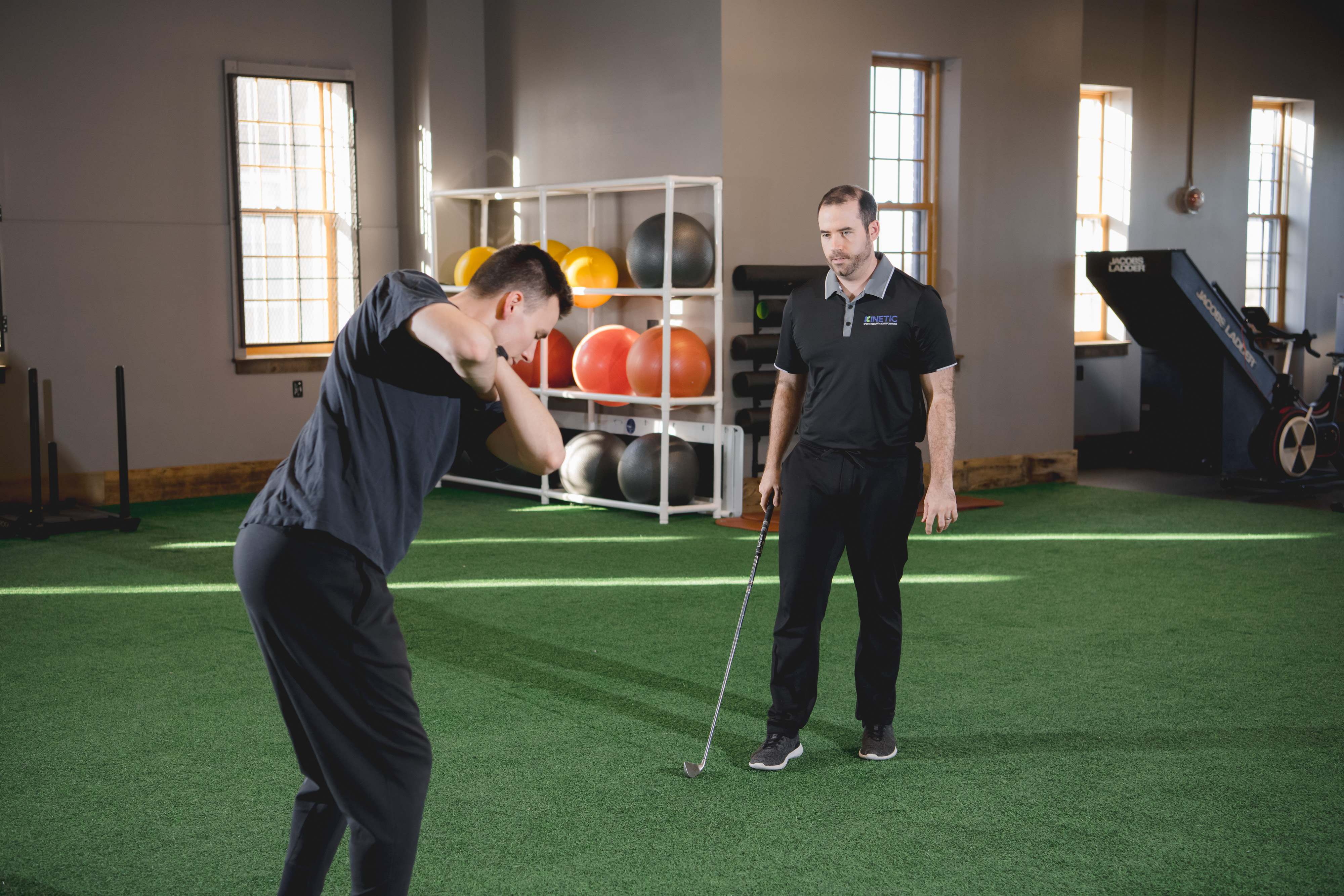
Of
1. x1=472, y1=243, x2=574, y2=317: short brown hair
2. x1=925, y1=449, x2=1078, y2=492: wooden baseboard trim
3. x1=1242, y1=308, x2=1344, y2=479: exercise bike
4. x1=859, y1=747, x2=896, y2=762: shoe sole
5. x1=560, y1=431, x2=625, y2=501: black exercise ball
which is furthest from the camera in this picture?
x1=925, y1=449, x2=1078, y2=492: wooden baseboard trim

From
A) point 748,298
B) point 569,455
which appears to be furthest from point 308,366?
point 748,298

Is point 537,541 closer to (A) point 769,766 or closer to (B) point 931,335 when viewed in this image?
(A) point 769,766

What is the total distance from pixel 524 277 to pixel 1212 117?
11.0m

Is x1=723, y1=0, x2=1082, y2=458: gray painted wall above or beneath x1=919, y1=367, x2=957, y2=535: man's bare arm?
above

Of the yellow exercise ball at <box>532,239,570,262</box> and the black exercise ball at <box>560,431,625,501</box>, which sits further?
the yellow exercise ball at <box>532,239,570,262</box>

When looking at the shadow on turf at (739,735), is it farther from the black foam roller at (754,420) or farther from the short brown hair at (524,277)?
the black foam roller at (754,420)

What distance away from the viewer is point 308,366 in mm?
9742

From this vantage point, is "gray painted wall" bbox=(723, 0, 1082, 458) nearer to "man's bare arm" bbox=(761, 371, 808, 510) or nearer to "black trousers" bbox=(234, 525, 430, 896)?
"man's bare arm" bbox=(761, 371, 808, 510)

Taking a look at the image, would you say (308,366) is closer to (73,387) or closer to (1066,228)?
(73,387)

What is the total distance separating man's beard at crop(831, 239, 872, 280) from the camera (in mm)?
3627

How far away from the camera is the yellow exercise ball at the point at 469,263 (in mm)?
8688

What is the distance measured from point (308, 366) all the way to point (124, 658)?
511 centimetres

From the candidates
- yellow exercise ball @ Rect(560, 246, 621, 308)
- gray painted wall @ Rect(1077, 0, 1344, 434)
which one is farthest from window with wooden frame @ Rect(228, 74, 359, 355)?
gray painted wall @ Rect(1077, 0, 1344, 434)

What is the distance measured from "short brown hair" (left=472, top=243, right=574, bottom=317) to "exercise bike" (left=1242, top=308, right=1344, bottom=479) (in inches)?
321
